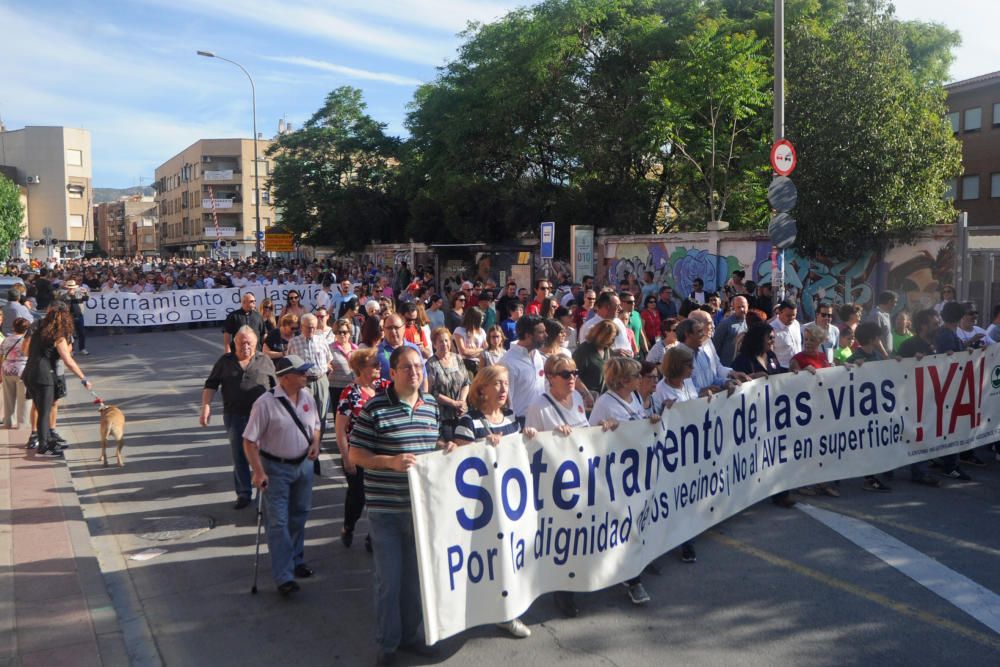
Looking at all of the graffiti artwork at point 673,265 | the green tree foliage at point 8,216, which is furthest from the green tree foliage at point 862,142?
the green tree foliage at point 8,216

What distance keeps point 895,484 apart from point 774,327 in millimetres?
2247

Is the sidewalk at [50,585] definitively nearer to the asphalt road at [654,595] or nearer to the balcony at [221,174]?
the asphalt road at [654,595]

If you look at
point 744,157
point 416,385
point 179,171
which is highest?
point 179,171

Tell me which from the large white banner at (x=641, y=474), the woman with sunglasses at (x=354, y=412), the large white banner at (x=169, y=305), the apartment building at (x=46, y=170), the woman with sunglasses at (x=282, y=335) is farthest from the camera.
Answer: the apartment building at (x=46, y=170)

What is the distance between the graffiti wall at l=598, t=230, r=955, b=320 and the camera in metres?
16.4

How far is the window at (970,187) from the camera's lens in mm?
40197

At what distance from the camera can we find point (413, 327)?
32.3ft

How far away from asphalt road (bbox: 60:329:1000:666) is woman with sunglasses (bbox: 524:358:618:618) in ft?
0.39

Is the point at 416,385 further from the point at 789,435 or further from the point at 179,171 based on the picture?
the point at 179,171

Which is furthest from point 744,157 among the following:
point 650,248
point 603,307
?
point 603,307

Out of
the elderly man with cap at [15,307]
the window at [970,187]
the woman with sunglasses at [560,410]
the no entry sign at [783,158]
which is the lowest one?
the woman with sunglasses at [560,410]

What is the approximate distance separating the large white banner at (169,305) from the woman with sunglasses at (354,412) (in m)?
18.8

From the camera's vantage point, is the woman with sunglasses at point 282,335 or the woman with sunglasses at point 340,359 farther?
the woman with sunglasses at point 282,335

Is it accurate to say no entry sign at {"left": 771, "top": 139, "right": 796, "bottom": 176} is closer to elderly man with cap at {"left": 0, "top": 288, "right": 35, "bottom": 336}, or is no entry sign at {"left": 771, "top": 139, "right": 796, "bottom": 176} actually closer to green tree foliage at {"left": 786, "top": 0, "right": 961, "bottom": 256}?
green tree foliage at {"left": 786, "top": 0, "right": 961, "bottom": 256}
